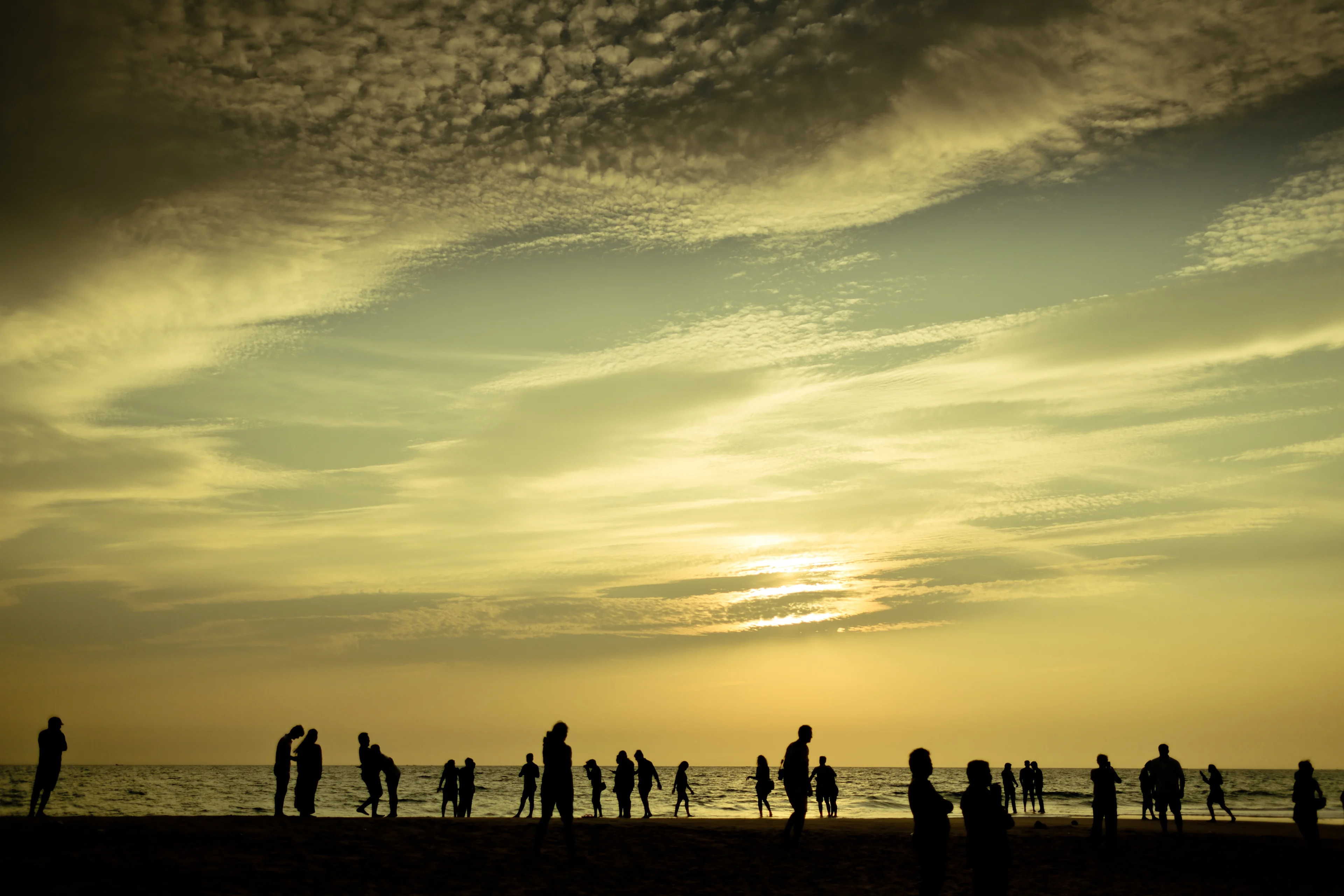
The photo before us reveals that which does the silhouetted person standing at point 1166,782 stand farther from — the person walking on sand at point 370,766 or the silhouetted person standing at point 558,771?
the person walking on sand at point 370,766

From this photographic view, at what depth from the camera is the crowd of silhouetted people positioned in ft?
32.7

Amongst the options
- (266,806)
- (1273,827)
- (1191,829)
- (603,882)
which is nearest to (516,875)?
(603,882)

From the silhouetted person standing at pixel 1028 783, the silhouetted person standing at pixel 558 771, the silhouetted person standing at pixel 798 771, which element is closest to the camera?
the silhouetted person standing at pixel 558 771

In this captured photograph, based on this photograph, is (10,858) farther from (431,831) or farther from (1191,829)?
(1191,829)

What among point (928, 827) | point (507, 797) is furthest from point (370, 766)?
point (507, 797)

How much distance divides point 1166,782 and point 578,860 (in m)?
13.9

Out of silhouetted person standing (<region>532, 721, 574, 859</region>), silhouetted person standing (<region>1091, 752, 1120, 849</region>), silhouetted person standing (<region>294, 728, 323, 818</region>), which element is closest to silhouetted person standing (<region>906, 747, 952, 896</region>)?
silhouetted person standing (<region>532, 721, 574, 859</region>)

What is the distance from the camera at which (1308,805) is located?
1873 centimetres

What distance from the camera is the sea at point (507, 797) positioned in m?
54.1

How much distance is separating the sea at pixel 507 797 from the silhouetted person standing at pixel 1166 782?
17.0 metres

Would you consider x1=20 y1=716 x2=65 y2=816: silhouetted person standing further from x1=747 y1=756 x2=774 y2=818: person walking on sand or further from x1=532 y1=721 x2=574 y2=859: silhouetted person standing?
x1=747 y1=756 x2=774 y2=818: person walking on sand

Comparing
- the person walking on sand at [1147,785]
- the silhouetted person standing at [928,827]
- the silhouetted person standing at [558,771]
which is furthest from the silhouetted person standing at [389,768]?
the person walking on sand at [1147,785]

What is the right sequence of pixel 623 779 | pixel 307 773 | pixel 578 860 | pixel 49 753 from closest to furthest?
pixel 578 860
pixel 49 753
pixel 307 773
pixel 623 779

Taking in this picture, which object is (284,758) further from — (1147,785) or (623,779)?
(1147,785)
